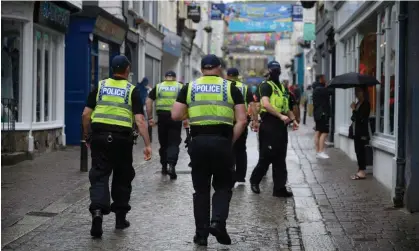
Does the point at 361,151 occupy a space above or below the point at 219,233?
above

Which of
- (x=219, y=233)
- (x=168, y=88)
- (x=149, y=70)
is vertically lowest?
(x=219, y=233)

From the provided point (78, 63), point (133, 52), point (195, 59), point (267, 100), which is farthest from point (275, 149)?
point (195, 59)

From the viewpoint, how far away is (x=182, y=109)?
6.48m

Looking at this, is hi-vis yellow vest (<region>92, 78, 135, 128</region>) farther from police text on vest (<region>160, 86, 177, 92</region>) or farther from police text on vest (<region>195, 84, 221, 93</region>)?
police text on vest (<region>160, 86, 177, 92</region>)

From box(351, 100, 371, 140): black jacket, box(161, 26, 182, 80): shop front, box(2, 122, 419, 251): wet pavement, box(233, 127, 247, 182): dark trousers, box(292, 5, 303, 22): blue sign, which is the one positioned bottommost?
box(2, 122, 419, 251): wet pavement

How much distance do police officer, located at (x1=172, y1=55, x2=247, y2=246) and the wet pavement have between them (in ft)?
1.11

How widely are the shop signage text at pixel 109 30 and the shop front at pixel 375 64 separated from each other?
6.43 m

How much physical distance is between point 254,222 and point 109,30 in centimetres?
1318

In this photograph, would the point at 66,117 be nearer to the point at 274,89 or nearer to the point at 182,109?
the point at 274,89

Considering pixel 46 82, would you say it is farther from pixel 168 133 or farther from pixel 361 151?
pixel 361 151

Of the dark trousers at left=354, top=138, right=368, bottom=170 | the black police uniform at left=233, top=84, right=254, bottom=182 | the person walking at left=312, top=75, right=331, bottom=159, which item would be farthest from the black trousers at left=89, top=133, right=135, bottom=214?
the person walking at left=312, top=75, right=331, bottom=159

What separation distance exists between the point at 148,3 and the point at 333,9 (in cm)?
1023

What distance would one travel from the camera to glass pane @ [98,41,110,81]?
1992 cm

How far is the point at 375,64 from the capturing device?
1263cm
